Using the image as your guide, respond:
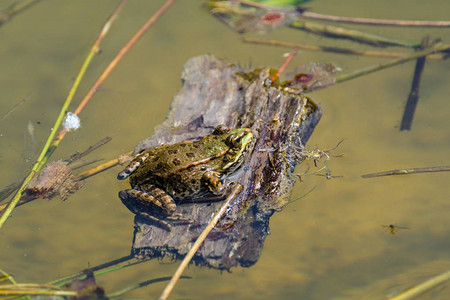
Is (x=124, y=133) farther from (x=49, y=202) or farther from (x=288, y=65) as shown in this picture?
(x=288, y=65)

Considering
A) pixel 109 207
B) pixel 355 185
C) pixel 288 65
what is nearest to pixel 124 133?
pixel 109 207

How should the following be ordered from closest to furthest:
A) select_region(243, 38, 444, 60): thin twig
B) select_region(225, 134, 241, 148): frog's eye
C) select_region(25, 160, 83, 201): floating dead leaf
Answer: select_region(225, 134, 241, 148): frog's eye < select_region(25, 160, 83, 201): floating dead leaf < select_region(243, 38, 444, 60): thin twig

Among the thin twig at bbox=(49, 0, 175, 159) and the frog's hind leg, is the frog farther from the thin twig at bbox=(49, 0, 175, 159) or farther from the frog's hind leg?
the thin twig at bbox=(49, 0, 175, 159)

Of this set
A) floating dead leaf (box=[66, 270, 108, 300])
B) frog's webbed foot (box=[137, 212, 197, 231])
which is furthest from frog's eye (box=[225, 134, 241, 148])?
floating dead leaf (box=[66, 270, 108, 300])

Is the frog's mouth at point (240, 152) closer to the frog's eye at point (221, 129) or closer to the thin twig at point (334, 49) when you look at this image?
the frog's eye at point (221, 129)

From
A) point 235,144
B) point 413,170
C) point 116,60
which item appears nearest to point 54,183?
point 235,144

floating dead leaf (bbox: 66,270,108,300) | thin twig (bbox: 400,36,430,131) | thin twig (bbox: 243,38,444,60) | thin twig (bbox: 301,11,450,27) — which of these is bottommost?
floating dead leaf (bbox: 66,270,108,300)

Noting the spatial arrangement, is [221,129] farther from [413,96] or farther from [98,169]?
[413,96]
